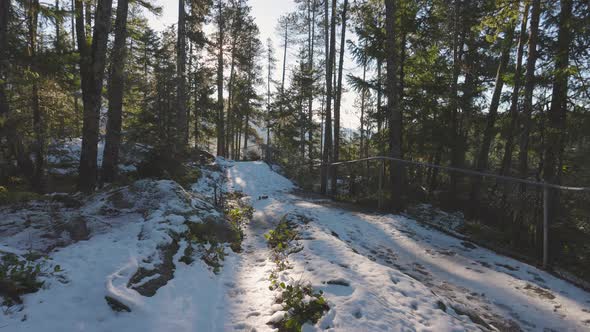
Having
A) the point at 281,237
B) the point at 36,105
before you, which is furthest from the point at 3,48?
the point at 281,237

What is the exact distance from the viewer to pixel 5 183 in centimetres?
856

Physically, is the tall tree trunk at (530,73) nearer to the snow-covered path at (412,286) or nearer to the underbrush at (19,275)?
the snow-covered path at (412,286)

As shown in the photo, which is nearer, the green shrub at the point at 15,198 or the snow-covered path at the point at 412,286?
the snow-covered path at the point at 412,286

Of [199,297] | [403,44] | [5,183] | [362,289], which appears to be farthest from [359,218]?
[5,183]

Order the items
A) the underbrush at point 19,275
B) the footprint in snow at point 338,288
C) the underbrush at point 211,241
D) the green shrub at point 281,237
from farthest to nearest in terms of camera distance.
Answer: the green shrub at point 281,237
the underbrush at point 211,241
the footprint in snow at point 338,288
the underbrush at point 19,275

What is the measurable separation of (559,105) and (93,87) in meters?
11.5

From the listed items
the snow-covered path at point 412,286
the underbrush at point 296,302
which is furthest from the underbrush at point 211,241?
the underbrush at point 296,302

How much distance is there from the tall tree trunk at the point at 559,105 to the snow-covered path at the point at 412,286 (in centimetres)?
409

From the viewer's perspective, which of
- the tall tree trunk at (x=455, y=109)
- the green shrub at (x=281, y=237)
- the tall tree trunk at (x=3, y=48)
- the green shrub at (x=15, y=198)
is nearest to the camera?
the green shrub at (x=281, y=237)

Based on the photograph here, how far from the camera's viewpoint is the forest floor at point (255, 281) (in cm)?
284

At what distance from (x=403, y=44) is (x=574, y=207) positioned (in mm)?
7192

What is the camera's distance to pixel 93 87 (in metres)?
7.12

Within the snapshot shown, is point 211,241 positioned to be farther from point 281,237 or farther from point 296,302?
point 296,302

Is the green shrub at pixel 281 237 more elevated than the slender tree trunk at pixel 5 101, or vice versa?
the slender tree trunk at pixel 5 101
